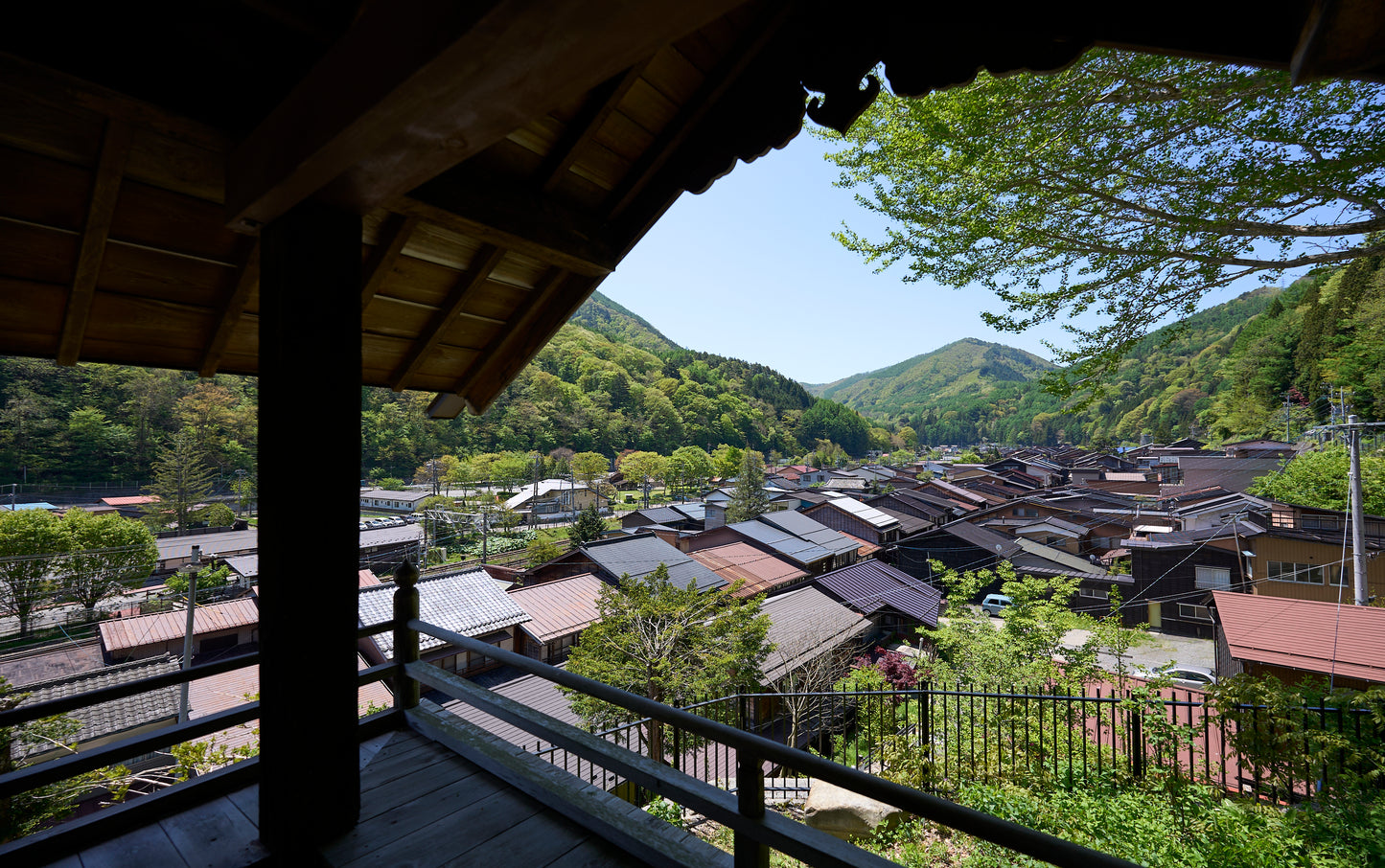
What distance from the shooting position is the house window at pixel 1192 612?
15984 millimetres

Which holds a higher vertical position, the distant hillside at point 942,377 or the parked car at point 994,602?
the distant hillside at point 942,377

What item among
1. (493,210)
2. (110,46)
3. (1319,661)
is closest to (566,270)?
(493,210)

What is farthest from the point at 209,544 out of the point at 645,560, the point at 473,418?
the point at 645,560

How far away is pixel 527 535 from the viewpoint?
3125 centimetres

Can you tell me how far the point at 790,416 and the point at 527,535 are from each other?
5678 centimetres

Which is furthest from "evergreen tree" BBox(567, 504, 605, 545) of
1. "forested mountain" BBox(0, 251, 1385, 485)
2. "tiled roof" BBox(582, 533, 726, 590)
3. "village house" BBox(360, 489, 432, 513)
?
"village house" BBox(360, 489, 432, 513)

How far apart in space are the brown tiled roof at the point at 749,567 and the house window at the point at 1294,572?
11.9 m

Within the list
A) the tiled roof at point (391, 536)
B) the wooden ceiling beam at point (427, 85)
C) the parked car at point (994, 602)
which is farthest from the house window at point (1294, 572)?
the tiled roof at point (391, 536)

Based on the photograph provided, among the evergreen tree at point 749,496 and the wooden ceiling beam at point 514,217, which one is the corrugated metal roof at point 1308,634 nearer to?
the wooden ceiling beam at point 514,217

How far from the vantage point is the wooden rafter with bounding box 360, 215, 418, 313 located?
6.74ft

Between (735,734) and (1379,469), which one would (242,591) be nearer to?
(735,734)

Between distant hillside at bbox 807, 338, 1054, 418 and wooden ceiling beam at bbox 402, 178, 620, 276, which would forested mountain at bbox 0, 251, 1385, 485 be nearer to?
wooden ceiling beam at bbox 402, 178, 620, 276

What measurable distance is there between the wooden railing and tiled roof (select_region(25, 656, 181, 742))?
1065cm

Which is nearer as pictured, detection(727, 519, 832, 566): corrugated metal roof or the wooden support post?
the wooden support post
